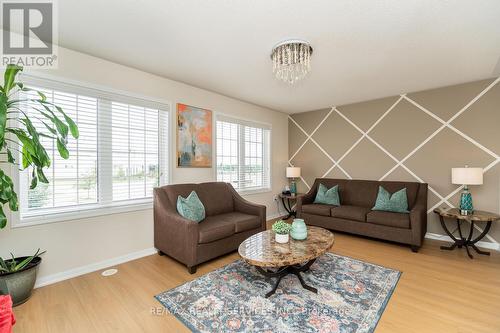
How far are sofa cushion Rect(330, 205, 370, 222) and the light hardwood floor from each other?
2.40 ft

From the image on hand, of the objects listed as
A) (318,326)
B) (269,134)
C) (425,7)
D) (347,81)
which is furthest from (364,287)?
(269,134)

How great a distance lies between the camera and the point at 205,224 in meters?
2.89

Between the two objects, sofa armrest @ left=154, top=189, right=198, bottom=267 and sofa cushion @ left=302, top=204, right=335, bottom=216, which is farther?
sofa cushion @ left=302, top=204, right=335, bottom=216

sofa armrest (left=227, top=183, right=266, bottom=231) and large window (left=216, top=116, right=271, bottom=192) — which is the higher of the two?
large window (left=216, top=116, right=271, bottom=192)

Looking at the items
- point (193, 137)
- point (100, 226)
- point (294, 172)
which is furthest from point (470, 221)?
point (100, 226)

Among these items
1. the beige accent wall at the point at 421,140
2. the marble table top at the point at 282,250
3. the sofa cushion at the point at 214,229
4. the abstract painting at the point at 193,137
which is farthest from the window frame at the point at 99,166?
the beige accent wall at the point at 421,140

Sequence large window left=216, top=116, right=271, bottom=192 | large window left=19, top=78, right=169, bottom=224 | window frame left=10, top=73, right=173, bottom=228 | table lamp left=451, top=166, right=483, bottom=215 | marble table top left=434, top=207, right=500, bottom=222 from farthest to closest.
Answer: large window left=216, top=116, right=271, bottom=192 < table lamp left=451, top=166, right=483, bottom=215 < marble table top left=434, top=207, right=500, bottom=222 < large window left=19, top=78, right=169, bottom=224 < window frame left=10, top=73, right=173, bottom=228

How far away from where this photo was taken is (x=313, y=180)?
17.0ft

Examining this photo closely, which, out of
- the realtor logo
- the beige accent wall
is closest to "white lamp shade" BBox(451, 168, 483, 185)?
the beige accent wall

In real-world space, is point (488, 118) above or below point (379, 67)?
below

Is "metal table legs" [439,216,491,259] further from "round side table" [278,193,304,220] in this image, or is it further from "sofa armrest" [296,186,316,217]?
"round side table" [278,193,304,220]

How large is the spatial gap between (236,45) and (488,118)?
12.6 ft

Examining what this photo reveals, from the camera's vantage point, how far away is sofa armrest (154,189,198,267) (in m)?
2.53

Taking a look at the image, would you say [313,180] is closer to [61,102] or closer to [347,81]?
[347,81]
